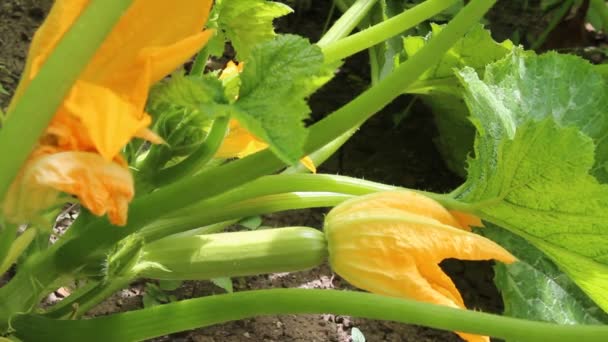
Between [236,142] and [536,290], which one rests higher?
[236,142]

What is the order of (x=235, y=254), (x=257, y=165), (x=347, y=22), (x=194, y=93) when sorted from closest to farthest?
1. (x=194, y=93)
2. (x=257, y=165)
3. (x=235, y=254)
4. (x=347, y=22)

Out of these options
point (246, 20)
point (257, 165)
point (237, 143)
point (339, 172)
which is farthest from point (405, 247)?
point (339, 172)

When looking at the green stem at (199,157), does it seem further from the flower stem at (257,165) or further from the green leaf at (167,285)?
the green leaf at (167,285)

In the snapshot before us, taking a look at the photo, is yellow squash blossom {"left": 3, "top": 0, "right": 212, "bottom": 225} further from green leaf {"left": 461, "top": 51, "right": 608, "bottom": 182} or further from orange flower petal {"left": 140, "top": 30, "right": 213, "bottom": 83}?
green leaf {"left": 461, "top": 51, "right": 608, "bottom": 182}

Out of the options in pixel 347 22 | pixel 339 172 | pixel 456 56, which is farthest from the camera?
pixel 339 172

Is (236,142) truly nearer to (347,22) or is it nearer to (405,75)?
(405,75)

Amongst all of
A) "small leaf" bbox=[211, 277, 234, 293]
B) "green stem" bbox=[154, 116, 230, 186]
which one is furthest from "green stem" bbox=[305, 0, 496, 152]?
"small leaf" bbox=[211, 277, 234, 293]

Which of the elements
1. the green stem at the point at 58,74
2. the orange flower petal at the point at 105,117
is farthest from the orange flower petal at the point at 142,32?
the green stem at the point at 58,74
